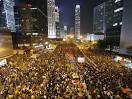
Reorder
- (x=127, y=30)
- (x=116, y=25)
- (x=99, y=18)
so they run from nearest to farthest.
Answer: (x=127, y=30), (x=116, y=25), (x=99, y=18)

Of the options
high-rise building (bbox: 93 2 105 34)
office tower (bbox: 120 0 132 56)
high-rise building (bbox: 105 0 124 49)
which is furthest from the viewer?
high-rise building (bbox: 93 2 105 34)

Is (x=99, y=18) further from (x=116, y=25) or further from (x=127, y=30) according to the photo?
(x=127, y=30)

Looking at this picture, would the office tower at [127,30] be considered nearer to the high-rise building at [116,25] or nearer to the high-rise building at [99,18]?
the high-rise building at [116,25]

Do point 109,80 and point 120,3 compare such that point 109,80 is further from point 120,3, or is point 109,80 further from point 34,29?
point 34,29

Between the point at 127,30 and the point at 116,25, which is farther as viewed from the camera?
the point at 116,25

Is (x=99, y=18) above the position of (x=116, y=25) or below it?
above

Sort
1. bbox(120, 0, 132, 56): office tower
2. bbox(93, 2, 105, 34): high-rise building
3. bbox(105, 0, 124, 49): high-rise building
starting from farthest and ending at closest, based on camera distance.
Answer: bbox(93, 2, 105, 34): high-rise building, bbox(105, 0, 124, 49): high-rise building, bbox(120, 0, 132, 56): office tower

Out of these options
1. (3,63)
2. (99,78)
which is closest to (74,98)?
(99,78)

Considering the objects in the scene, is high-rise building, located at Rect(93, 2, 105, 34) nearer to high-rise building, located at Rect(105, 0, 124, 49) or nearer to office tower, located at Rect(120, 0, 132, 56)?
high-rise building, located at Rect(105, 0, 124, 49)

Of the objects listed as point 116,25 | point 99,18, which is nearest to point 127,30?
point 116,25

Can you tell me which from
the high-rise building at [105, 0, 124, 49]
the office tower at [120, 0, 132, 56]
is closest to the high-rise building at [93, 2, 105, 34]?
the high-rise building at [105, 0, 124, 49]

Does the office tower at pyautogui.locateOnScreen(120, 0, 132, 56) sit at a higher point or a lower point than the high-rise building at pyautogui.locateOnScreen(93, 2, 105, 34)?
lower
